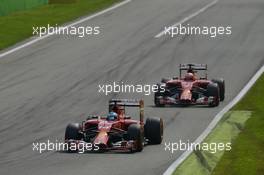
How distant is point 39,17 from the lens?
190 ft

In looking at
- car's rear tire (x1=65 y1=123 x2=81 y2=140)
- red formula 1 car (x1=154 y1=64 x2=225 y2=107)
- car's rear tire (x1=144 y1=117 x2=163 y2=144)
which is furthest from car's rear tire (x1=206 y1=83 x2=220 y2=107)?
car's rear tire (x1=65 y1=123 x2=81 y2=140)

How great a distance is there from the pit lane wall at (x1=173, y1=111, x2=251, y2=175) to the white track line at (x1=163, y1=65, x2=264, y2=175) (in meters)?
0.16

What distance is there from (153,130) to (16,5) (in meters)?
33.6

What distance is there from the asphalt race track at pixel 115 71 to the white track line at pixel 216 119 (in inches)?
9.0

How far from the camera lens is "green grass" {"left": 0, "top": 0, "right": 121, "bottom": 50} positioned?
5358 cm

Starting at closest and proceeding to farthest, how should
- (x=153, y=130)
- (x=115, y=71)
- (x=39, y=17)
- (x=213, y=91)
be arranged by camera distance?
1. (x=153, y=130)
2. (x=213, y=91)
3. (x=115, y=71)
4. (x=39, y=17)

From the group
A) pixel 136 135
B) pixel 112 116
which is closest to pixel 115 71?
pixel 112 116

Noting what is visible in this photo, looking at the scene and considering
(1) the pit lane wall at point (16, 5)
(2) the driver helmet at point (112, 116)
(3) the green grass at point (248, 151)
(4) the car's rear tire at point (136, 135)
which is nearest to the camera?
(3) the green grass at point (248, 151)

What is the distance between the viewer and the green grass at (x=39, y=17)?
53.6m

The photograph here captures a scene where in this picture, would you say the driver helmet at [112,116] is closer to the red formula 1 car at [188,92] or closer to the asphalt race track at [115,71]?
the asphalt race track at [115,71]

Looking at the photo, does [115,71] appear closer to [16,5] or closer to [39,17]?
[39,17]

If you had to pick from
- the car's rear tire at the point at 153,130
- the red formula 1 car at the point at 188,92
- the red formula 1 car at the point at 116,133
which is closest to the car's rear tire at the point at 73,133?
the red formula 1 car at the point at 116,133

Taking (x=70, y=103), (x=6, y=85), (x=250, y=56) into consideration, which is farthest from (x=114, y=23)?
(x=70, y=103)

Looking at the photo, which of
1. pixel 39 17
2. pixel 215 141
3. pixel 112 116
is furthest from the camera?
pixel 39 17
